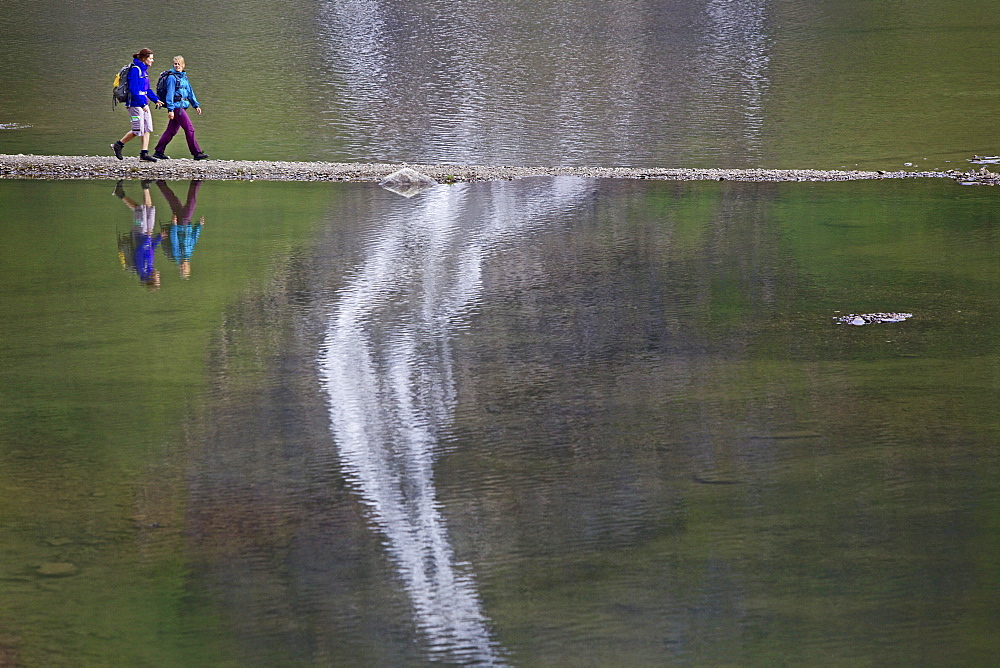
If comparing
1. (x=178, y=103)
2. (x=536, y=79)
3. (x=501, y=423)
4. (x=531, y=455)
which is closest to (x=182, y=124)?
(x=178, y=103)

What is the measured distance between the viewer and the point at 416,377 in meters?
6.80

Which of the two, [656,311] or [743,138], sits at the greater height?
[743,138]

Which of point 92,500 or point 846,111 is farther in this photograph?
point 846,111

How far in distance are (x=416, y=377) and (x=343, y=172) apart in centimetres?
761

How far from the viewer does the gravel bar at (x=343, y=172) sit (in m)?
13.9

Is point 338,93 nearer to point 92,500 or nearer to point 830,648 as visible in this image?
point 92,500

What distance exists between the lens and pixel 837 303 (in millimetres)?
8375

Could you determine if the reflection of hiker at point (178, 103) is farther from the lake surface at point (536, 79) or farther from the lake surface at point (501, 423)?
the lake surface at point (501, 423)

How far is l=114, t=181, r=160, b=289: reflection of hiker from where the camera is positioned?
920cm

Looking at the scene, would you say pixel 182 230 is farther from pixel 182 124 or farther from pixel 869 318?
pixel 869 318

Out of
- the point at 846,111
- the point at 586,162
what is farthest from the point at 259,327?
the point at 846,111

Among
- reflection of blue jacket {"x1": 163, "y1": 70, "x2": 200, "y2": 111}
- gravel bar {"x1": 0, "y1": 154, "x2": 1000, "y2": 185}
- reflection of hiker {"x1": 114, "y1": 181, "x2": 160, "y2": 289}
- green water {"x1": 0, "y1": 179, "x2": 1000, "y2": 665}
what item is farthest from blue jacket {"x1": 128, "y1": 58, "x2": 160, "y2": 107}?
green water {"x1": 0, "y1": 179, "x2": 1000, "y2": 665}

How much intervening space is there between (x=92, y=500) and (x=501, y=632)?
1.91 m

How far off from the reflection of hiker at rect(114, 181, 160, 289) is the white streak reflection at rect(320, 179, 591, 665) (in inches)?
56.9
